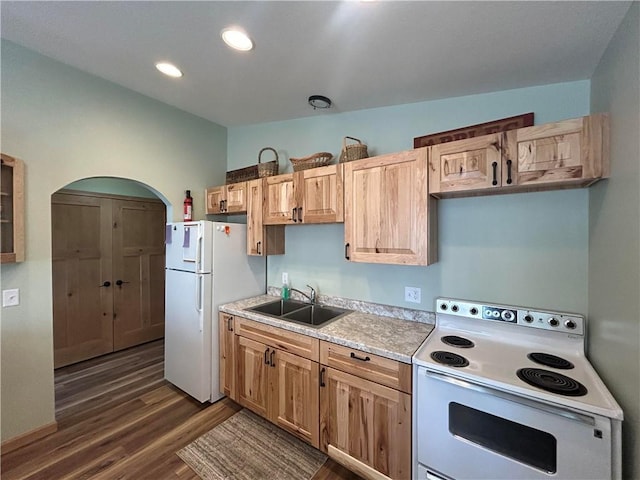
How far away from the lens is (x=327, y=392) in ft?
5.89

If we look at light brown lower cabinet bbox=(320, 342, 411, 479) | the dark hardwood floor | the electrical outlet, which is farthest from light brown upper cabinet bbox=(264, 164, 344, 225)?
the dark hardwood floor

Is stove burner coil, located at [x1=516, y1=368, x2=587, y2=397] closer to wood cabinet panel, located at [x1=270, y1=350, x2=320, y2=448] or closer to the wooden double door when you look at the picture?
wood cabinet panel, located at [x1=270, y1=350, x2=320, y2=448]

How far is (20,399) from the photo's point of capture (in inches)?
74.0

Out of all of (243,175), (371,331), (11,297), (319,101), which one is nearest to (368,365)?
(371,331)

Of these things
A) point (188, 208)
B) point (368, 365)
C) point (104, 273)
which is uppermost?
point (188, 208)

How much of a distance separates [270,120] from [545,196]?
8.00ft

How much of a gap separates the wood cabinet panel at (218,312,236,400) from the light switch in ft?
4.43

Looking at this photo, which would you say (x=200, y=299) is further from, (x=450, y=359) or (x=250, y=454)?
(x=450, y=359)

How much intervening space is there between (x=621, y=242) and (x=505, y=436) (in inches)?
39.8

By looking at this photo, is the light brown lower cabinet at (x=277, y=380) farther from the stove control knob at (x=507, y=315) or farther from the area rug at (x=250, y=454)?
the stove control knob at (x=507, y=315)

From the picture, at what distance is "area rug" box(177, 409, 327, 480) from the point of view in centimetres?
176

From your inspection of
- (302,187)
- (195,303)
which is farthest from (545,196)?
(195,303)

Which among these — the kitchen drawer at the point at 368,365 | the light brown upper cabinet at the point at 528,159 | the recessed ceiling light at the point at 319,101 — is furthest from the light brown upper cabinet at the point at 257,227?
the light brown upper cabinet at the point at 528,159

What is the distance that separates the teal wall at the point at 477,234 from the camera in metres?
Result: 1.63
